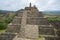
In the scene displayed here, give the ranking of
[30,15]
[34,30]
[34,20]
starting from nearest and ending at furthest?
1. [34,30]
2. [34,20]
3. [30,15]

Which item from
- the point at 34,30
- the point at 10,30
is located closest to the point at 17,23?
the point at 10,30

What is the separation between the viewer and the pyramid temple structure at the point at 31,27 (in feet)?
65.2

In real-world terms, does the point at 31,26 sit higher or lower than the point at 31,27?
higher

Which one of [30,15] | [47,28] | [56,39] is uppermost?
[30,15]

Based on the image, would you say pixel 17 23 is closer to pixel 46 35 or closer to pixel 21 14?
pixel 21 14

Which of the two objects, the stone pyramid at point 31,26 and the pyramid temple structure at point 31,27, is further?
the stone pyramid at point 31,26

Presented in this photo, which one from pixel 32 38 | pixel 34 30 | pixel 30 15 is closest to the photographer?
pixel 32 38

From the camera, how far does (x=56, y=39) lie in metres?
20.6

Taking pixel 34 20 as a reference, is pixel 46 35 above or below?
below

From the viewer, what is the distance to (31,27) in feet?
68.9

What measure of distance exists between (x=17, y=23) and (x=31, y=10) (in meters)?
3.77

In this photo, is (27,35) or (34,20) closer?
(27,35)

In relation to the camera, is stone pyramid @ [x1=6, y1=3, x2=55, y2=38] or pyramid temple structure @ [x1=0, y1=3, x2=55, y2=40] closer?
pyramid temple structure @ [x1=0, y1=3, x2=55, y2=40]

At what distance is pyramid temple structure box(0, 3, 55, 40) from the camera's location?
19873mm
